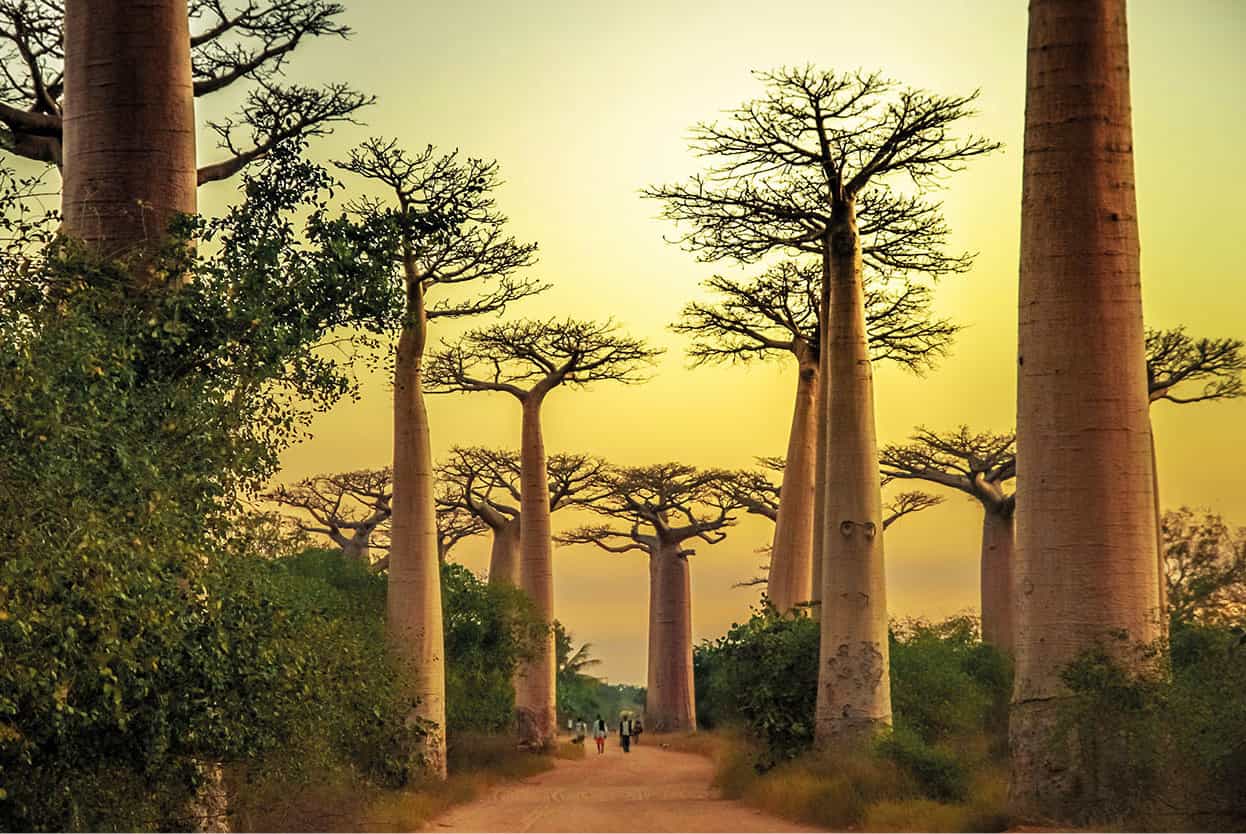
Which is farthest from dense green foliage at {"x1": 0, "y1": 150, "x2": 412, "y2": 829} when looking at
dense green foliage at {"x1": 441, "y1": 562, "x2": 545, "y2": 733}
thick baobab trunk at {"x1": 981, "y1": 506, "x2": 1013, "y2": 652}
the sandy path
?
thick baobab trunk at {"x1": 981, "y1": 506, "x2": 1013, "y2": 652}

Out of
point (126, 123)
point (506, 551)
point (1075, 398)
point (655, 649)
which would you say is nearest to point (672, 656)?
point (655, 649)

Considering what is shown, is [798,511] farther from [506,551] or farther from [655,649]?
[655,649]

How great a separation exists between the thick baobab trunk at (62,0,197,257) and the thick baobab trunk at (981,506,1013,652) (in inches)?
797

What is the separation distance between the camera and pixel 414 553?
17.8 meters

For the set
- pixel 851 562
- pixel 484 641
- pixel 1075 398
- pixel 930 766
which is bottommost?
pixel 930 766

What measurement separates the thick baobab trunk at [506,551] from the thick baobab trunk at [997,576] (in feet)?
27.4

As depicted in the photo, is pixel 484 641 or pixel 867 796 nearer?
pixel 867 796

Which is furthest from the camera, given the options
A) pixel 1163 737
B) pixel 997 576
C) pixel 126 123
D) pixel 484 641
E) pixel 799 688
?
pixel 997 576

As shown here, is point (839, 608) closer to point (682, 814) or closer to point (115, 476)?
point (682, 814)

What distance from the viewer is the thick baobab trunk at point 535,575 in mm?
24781

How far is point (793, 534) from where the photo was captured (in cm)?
2316

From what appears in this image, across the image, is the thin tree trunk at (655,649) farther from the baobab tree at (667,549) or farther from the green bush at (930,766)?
the green bush at (930,766)

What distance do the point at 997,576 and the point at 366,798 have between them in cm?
1663

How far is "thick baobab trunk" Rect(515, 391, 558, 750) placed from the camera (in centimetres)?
2478
